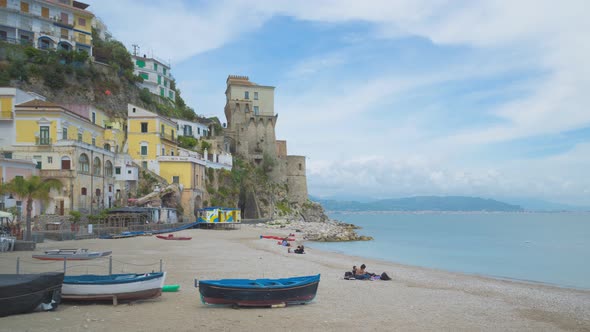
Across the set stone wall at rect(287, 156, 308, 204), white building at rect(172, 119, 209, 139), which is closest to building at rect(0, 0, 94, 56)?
white building at rect(172, 119, 209, 139)

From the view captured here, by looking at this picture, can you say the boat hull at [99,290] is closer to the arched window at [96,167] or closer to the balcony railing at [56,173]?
the balcony railing at [56,173]

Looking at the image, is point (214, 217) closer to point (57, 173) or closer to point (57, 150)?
point (57, 173)

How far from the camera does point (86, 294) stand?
12.3 m

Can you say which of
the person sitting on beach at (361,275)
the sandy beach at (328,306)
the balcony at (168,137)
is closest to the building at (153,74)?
the balcony at (168,137)

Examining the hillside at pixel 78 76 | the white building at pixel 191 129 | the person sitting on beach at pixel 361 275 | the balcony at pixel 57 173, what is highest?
the hillside at pixel 78 76

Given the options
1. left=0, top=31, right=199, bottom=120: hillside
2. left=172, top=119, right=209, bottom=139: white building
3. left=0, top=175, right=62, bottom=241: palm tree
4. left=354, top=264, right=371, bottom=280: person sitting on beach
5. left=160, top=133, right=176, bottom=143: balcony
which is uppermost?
left=0, top=31, right=199, bottom=120: hillside

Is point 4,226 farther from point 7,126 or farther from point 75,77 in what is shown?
point 75,77

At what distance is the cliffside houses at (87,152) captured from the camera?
122 feet

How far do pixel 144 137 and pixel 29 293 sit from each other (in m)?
41.2

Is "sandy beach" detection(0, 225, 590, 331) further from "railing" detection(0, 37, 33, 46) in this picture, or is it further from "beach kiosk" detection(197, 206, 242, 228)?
"railing" detection(0, 37, 33, 46)

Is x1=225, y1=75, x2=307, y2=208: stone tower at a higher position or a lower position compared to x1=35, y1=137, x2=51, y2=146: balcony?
higher

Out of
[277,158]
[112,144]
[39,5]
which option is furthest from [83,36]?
[277,158]

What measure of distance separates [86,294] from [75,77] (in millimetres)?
46417

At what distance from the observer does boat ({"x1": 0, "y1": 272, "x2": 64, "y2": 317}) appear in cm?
1077
